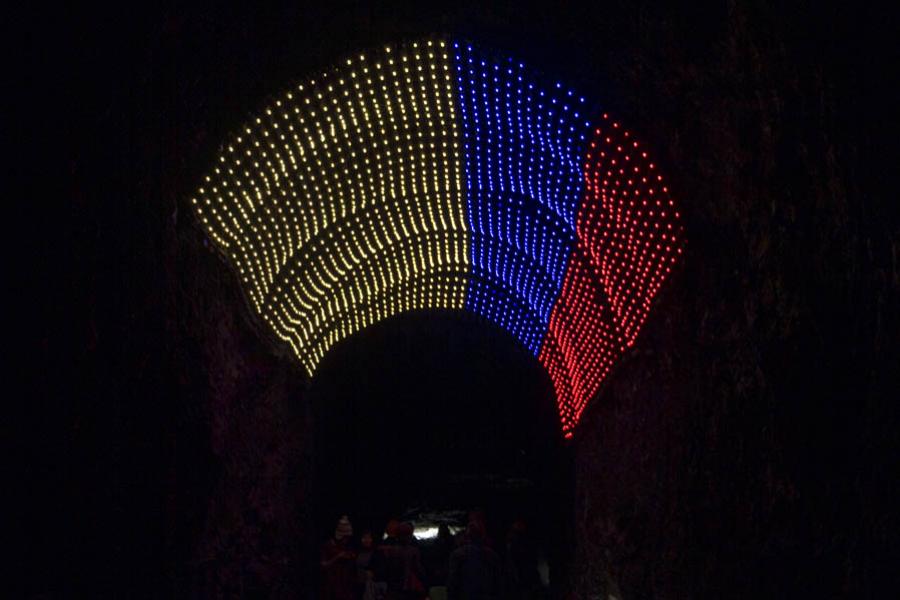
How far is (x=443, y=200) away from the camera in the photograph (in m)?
13.3

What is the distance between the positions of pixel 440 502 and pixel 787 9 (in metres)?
19.1

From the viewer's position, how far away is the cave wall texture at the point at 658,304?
5.17 meters

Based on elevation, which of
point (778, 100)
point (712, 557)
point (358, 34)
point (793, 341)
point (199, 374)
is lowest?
point (712, 557)

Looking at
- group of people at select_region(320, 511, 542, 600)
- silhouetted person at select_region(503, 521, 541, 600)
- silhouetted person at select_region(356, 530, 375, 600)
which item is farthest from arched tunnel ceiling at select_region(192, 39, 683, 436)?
silhouetted person at select_region(356, 530, 375, 600)

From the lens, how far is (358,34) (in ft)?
29.2

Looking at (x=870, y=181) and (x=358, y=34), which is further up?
(x=358, y=34)

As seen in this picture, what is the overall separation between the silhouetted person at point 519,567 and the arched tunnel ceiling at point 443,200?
217 centimetres

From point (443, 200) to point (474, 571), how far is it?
4601 mm

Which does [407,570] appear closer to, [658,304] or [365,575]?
[365,575]

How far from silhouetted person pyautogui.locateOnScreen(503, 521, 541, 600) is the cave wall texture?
2177mm

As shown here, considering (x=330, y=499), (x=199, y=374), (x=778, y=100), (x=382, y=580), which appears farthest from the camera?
(x=330, y=499)

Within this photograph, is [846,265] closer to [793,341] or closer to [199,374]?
[793,341]

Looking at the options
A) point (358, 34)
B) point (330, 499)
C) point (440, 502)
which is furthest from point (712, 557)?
point (440, 502)

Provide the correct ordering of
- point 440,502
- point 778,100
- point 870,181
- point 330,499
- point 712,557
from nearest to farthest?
1. point 870,181
2. point 778,100
3. point 712,557
4. point 330,499
5. point 440,502
